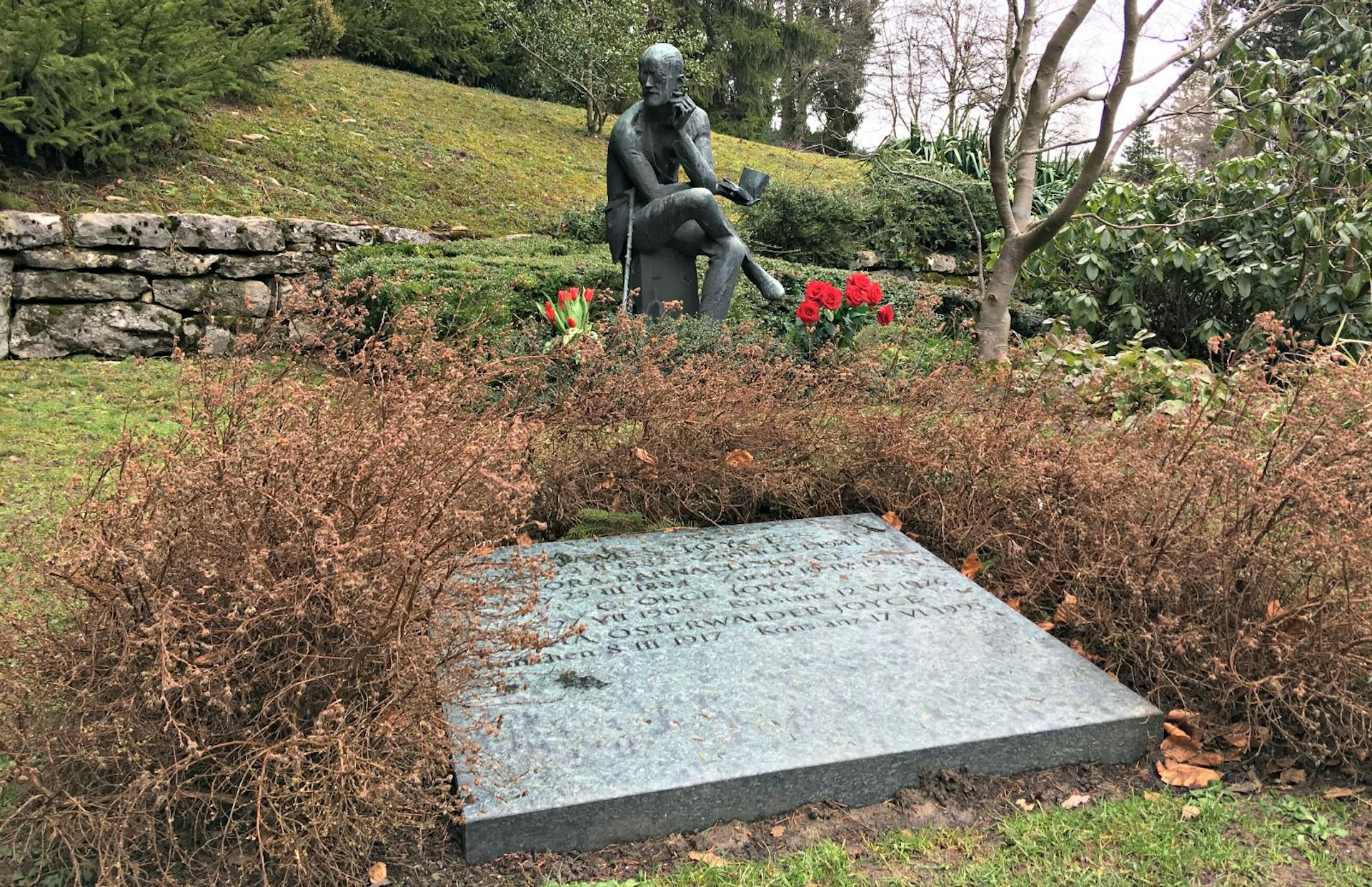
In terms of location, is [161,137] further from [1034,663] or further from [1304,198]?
[1304,198]

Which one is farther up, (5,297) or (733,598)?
(5,297)

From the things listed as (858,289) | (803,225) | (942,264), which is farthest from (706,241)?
(942,264)

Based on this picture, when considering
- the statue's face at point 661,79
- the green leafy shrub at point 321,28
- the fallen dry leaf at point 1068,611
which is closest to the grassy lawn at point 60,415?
the statue's face at point 661,79

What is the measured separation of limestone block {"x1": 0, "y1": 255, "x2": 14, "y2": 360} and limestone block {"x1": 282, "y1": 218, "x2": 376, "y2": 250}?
Answer: 1.89 m

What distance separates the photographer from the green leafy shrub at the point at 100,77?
6840 mm

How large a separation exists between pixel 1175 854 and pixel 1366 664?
87 centimetres

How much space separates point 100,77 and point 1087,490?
777 cm

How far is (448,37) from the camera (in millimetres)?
16141

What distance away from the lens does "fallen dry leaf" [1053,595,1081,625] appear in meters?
3.30

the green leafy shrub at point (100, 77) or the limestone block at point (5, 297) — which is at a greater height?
the green leafy shrub at point (100, 77)

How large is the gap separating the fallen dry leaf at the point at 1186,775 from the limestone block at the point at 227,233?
23.6 feet

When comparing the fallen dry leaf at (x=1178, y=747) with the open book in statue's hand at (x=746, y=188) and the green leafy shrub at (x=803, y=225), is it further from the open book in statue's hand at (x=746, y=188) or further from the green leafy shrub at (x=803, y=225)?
the green leafy shrub at (x=803, y=225)

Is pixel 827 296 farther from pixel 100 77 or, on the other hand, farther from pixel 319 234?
pixel 100 77

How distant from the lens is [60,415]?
552 cm
